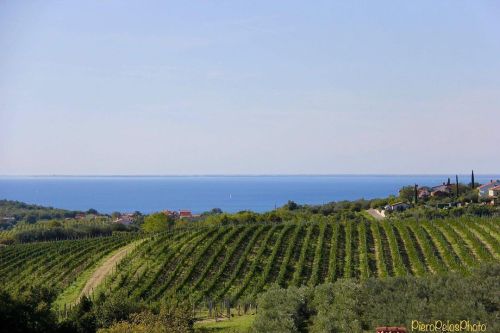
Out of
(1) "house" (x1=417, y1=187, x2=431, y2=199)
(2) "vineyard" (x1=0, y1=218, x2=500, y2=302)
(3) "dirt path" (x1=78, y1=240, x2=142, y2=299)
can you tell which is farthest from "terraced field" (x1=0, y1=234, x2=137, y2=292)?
(1) "house" (x1=417, y1=187, x2=431, y2=199)

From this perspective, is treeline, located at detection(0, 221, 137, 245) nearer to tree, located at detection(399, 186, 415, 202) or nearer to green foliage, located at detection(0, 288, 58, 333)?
tree, located at detection(399, 186, 415, 202)

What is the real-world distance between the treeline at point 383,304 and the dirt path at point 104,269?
2050 centimetres

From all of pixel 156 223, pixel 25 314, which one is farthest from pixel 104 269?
pixel 156 223

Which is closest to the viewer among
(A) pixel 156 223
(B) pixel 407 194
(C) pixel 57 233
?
(C) pixel 57 233

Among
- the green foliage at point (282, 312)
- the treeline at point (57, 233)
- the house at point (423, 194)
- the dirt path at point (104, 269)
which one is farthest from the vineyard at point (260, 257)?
the house at point (423, 194)

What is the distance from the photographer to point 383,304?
20.2 meters

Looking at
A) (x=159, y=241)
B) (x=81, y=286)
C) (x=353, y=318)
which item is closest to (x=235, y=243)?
(x=159, y=241)

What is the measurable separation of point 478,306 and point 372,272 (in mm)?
20804

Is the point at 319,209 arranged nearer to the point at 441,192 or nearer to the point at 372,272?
the point at 441,192

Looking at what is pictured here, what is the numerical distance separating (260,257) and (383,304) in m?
24.6

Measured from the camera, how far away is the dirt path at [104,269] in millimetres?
41231

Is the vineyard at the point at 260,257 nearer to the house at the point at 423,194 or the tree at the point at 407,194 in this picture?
the tree at the point at 407,194

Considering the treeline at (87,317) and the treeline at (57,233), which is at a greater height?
the treeline at (87,317)

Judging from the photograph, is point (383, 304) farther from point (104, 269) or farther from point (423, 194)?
point (423, 194)
